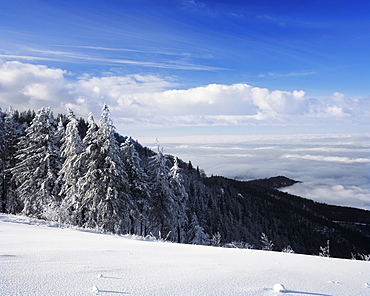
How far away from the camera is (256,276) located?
3.95 metres

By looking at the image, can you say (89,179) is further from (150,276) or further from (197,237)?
(150,276)

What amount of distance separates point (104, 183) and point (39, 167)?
727 cm

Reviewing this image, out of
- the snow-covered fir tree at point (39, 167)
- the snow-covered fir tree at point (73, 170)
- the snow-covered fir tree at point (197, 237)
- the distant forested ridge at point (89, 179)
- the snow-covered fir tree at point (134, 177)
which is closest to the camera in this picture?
the distant forested ridge at point (89, 179)

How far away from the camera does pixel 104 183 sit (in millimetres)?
23281

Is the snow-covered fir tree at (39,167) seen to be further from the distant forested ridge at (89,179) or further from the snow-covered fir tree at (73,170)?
the snow-covered fir tree at (73,170)

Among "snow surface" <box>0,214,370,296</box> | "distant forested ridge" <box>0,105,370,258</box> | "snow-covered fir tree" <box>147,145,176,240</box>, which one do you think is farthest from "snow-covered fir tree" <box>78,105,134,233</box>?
"snow surface" <box>0,214,370,296</box>

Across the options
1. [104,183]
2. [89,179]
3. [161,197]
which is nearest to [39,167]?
[89,179]

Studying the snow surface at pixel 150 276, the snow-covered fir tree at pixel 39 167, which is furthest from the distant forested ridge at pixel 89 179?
the snow surface at pixel 150 276

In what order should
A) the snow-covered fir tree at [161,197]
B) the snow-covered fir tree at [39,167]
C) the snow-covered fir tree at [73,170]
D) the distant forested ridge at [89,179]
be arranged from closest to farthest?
the distant forested ridge at [89,179]
the snow-covered fir tree at [73,170]
the snow-covered fir tree at [39,167]
the snow-covered fir tree at [161,197]

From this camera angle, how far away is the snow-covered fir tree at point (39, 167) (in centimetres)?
2523

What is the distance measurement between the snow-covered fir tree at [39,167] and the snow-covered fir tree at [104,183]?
3784 mm

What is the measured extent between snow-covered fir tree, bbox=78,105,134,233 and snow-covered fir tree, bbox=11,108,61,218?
3.78 m

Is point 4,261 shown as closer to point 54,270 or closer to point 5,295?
point 54,270

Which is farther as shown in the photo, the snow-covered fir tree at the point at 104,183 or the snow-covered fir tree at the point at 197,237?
the snow-covered fir tree at the point at 197,237
